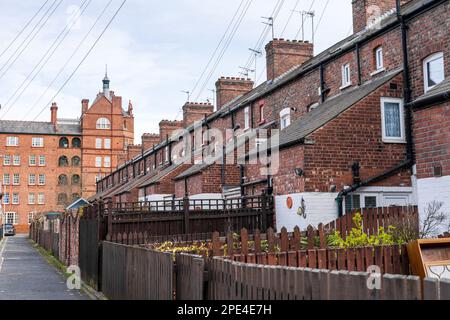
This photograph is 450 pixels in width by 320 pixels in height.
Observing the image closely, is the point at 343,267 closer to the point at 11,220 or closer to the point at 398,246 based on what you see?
the point at 398,246

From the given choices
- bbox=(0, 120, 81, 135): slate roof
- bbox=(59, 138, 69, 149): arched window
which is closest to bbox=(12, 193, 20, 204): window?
bbox=(0, 120, 81, 135): slate roof

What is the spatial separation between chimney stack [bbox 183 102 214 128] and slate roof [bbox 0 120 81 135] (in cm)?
4949

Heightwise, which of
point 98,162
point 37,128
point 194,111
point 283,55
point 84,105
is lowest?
point 194,111

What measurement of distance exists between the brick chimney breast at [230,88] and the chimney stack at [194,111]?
4133mm

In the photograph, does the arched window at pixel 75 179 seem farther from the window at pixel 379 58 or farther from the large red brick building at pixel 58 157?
the window at pixel 379 58

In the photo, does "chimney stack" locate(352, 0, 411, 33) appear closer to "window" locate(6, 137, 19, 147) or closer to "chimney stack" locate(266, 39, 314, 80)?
"chimney stack" locate(266, 39, 314, 80)

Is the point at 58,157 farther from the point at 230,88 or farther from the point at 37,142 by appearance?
the point at 230,88

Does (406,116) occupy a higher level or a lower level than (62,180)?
lower

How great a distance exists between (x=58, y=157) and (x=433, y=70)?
257 ft

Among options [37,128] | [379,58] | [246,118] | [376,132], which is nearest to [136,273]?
[376,132]

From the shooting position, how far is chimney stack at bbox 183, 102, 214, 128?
42.2m

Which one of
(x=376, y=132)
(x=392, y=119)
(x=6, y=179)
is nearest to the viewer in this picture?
(x=376, y=132)

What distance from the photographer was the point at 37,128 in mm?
88188
